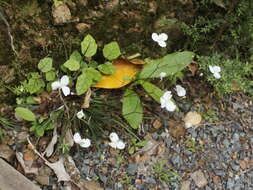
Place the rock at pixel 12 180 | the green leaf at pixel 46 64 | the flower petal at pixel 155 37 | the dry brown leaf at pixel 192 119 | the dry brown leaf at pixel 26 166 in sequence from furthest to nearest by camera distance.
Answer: the dry brown leaf at pixel 192 119, the flower petal at pixel 155 37, the green leaf at pixel 46 64, the dry brown leaf at pixel 26 166, the rock at pixel 12 180

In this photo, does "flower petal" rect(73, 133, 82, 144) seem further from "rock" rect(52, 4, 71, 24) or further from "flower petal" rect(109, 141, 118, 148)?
"rock" rect(52, 4, 71, 24)

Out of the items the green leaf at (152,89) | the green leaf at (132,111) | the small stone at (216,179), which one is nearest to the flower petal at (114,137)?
the green leaf at (132,111)

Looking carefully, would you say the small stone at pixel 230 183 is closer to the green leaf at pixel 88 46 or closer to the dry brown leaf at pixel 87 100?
the dry brown leaf at pixel 87 100

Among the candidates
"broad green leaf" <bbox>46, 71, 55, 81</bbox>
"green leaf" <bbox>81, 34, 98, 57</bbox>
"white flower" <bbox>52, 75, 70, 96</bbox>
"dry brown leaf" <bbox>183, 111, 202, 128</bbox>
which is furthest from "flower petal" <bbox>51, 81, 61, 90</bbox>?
"dry brown leaf" <bbox>183, 111, 202, 128</bbox>

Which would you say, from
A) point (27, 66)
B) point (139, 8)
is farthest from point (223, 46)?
point (27, 66)

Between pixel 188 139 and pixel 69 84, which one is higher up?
pixel 69 84

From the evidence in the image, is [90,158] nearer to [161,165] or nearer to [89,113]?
[89,113]
